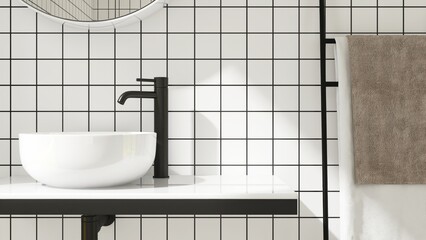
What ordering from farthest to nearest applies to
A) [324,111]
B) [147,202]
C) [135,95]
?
1. [324,111]
2. [135,95]
3. [147,202]

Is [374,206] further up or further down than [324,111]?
further down

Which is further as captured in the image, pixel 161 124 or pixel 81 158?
pixel 161 124

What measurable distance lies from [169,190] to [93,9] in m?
0.68

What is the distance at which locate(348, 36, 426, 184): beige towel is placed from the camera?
1.41m

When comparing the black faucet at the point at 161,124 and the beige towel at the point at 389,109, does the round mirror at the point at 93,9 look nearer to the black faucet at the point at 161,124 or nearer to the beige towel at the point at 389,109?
the black faucet at the point at 161,124

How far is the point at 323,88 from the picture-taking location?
1.47 meters

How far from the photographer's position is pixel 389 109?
141cm

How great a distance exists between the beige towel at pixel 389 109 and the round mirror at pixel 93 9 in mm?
672

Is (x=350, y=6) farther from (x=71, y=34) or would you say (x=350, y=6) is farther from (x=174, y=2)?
(x=71, y=34)

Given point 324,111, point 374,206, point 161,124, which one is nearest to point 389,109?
point 324,111

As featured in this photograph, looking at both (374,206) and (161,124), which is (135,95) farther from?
(374,206)

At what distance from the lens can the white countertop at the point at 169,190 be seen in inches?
44.4

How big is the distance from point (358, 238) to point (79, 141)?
0.86 m

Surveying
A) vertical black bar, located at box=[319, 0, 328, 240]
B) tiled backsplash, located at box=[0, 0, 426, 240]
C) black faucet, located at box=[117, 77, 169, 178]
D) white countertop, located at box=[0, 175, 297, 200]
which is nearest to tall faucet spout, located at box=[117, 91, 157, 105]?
black faucet, located at box=[117, 77, 169, 178]
